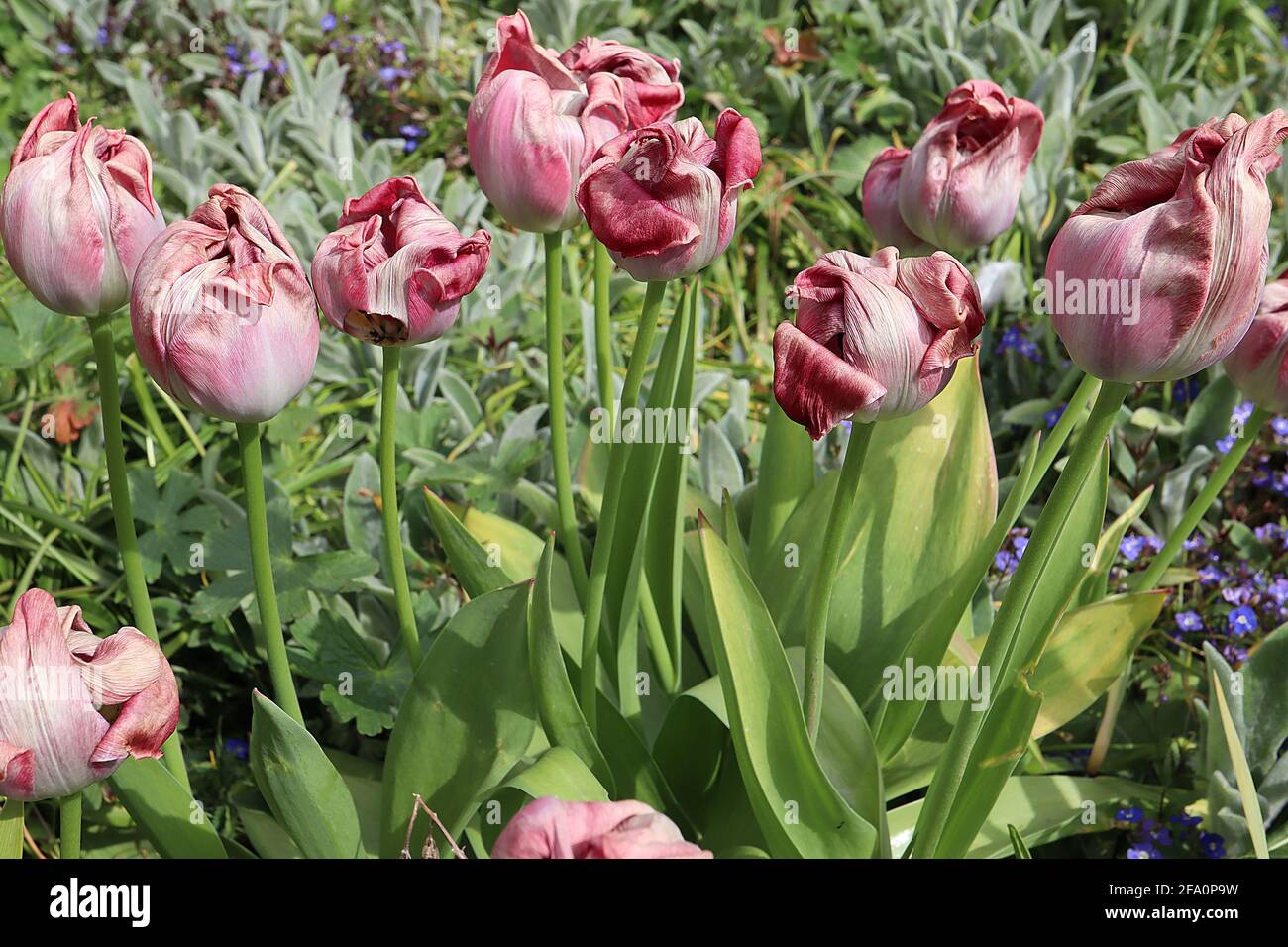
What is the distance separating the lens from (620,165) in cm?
96

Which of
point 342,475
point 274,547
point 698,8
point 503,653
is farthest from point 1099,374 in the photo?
point 698,8

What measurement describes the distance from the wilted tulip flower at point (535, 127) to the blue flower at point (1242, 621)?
1.12 metres

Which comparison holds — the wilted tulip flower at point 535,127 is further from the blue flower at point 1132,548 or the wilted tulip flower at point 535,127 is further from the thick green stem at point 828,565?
the blue flower at point 1132,548

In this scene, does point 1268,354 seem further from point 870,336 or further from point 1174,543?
A: point 870,336

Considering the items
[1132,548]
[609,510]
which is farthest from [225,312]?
[1132,548]

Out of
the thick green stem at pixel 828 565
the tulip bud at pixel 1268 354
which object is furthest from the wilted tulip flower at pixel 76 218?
the tulip bud at pixel 1268 354

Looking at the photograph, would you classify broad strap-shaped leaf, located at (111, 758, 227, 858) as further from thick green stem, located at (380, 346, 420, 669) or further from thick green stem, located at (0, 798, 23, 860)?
thick green stem, located at (380, 346, 420, 669)

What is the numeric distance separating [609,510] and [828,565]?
243 mm

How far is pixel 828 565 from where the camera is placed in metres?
0.99

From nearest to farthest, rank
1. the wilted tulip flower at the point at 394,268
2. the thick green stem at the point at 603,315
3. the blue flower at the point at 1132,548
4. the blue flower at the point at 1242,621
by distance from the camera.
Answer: the wilted tulip flower at the point at 394,268
the thick green stem at the point at 603,315
the blue flower at the point at 1242,621
the blue flower at the point at 1132,548

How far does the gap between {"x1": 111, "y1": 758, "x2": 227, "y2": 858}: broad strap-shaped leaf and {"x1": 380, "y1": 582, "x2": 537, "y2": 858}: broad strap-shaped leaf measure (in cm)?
18

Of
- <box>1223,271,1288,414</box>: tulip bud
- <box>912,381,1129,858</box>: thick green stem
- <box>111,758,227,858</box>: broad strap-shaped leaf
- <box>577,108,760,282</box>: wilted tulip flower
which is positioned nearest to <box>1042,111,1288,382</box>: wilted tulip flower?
<box>912,381,1129,858</box>: thick green stem

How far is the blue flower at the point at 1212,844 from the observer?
139 cm
